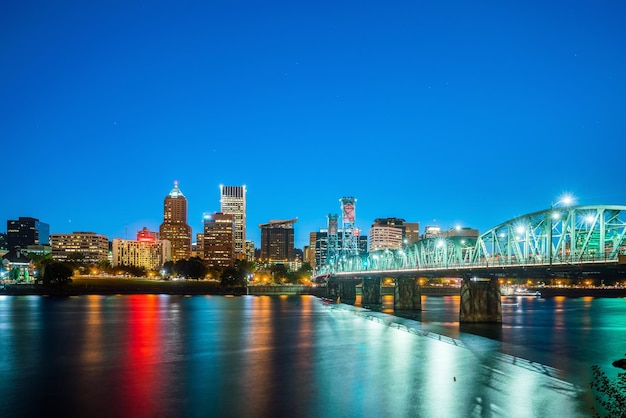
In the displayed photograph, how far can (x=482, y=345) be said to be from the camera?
6856 cm

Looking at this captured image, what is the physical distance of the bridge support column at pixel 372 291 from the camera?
7096 inches

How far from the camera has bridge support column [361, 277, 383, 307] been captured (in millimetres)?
180250

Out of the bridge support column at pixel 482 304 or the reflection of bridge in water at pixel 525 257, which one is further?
the bridge support column at pixel 482 304

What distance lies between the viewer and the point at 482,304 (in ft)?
319

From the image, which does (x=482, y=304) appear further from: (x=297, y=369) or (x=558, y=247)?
(x=297, y=369)

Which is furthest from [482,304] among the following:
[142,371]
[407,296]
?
[142,371]

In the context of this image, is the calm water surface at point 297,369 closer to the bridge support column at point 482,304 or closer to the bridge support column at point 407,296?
the bridge support column at point 482,304

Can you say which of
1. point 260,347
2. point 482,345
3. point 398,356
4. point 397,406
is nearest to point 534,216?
point 482,345

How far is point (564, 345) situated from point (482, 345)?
45.5ft

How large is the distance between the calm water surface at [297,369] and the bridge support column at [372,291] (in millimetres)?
81101

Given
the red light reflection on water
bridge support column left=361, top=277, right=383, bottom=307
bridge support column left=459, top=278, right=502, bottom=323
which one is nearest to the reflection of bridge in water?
bridge support column left=459, top=278, right=502, bottom=323

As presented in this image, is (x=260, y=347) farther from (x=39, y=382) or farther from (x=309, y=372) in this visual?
(x=39, y=382)

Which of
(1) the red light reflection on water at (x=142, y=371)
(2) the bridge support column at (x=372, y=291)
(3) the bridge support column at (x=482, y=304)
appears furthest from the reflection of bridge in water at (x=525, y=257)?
(1) the red light reflection on water at (x=142, y=371)

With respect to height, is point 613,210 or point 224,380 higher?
point 613,210
